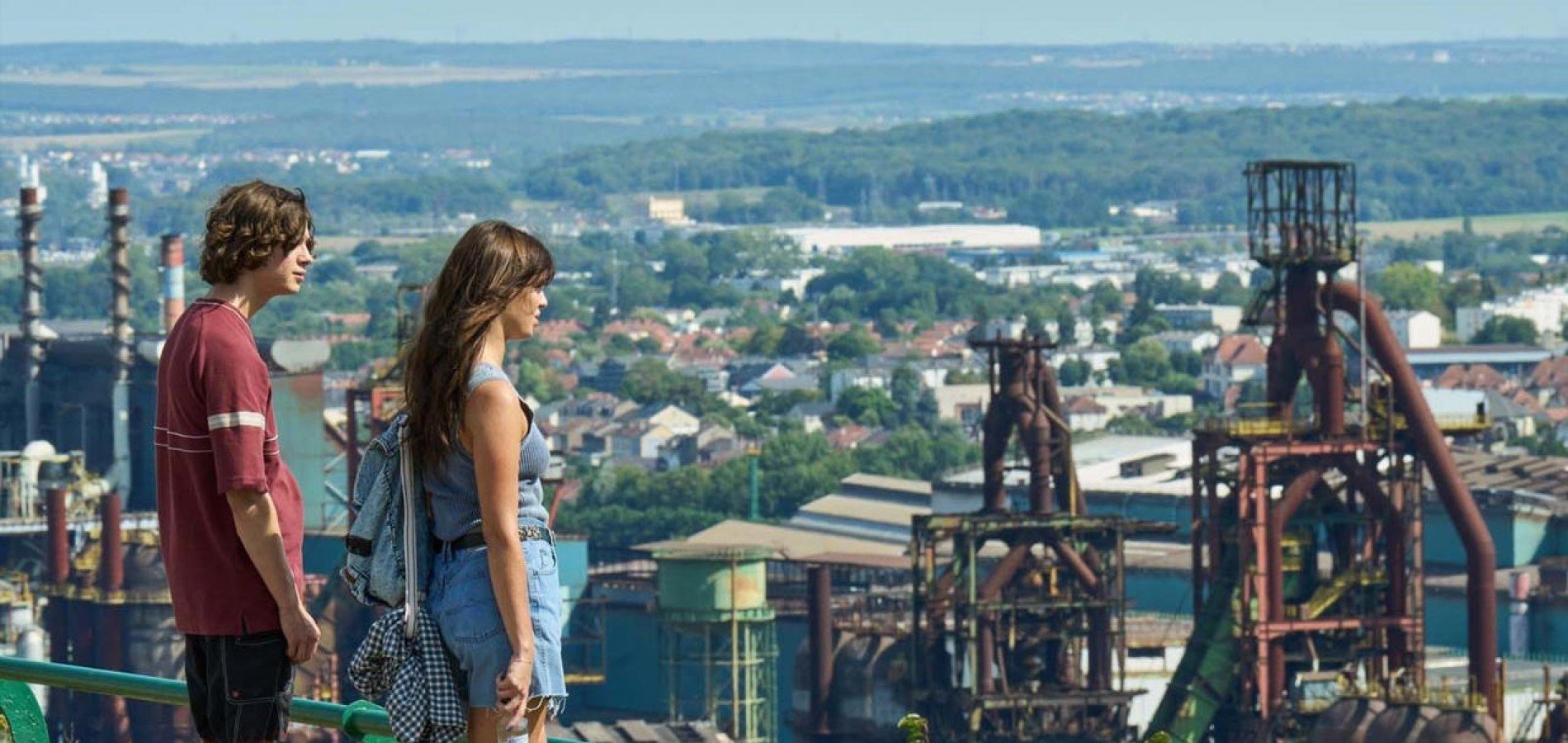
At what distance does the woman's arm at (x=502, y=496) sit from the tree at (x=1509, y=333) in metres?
129

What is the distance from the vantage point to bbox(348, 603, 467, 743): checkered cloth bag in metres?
7.32

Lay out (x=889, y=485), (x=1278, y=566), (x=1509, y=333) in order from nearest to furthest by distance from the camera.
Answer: (x=1278, y=566) → (x=889, y=485) → (x=1509, y=333)

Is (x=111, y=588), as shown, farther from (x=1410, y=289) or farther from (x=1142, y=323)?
(x=1410, y=289)

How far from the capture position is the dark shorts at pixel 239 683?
7781 mm

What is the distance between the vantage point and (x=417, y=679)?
290 inches

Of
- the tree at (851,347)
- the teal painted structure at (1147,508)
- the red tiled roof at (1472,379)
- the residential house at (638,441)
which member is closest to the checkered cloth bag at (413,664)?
the teal painted structure at (1147,508)

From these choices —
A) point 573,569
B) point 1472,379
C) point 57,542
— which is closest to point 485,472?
point 57,542

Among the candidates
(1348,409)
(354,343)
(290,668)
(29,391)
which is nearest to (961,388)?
(354,343)

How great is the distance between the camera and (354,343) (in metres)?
146

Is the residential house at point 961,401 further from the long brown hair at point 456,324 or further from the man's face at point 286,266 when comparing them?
the long brown hair at point 456,324

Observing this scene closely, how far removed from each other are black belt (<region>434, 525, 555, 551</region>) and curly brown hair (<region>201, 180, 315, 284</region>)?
77 centimetres

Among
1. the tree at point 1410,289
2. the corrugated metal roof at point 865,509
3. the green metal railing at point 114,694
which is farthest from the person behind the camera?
the tree at point 1410,289

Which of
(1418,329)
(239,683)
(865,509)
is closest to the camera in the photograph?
(239,683)

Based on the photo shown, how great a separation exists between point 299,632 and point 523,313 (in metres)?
0.88
